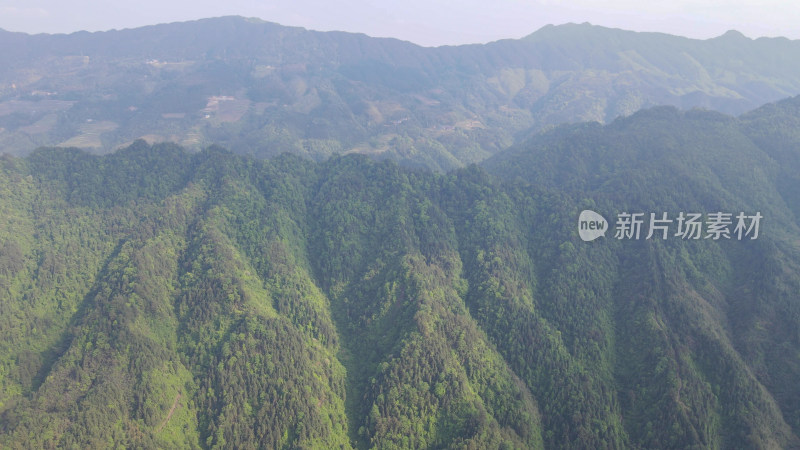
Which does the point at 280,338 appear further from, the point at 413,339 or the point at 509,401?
the point at 509,401

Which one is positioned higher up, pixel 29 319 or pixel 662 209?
pixel 662 209

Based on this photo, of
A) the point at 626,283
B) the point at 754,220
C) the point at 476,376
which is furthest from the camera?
the point at 754,220

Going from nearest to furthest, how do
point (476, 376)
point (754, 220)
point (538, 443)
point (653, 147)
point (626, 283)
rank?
point (538, 443), point (476, 376), point (626, 283), point (754, 220), point (653, 147)

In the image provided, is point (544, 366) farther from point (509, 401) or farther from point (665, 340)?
point (665, 340)

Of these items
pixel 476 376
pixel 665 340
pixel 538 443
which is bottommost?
pixel 538 443

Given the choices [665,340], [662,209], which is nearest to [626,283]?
[665,340]

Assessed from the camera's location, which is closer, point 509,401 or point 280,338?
point 509,401

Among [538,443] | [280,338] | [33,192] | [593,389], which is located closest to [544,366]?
[593,389]
